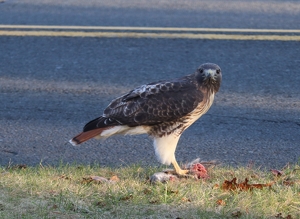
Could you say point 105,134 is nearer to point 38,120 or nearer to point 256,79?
point 38,120

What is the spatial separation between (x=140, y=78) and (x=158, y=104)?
243 cm

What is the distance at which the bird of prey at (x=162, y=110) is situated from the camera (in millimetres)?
4754

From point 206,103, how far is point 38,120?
1.98m

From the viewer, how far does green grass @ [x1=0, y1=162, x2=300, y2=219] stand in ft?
13.3

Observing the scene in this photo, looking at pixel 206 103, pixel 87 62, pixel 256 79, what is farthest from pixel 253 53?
pixel 206 103

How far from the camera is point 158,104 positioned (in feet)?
15.6

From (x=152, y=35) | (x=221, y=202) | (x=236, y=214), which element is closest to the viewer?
(x=236, y=214)

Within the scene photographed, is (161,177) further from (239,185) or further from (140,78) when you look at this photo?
(140,78)

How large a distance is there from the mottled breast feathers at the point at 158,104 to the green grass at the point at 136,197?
17.3 inches

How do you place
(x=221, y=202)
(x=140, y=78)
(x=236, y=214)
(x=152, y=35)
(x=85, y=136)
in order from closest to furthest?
(x=236, y=214), (x=221, y=202), (x=85, y=136), (x=140, y=78), (x=152, y=35)

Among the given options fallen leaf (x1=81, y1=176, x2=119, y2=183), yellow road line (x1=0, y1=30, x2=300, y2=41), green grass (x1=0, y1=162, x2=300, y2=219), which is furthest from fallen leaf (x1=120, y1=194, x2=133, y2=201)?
yellow road line (x1=0, y1=30, x2=300, y2=41)

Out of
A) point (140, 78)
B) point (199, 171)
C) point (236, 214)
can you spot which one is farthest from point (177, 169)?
point (140, 78)

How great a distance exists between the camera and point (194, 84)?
4.83 metres

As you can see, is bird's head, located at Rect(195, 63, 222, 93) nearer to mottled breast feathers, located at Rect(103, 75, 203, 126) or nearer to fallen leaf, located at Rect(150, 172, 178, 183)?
mottled breast feathers, located at Rect(103, 75, 203, 126)
